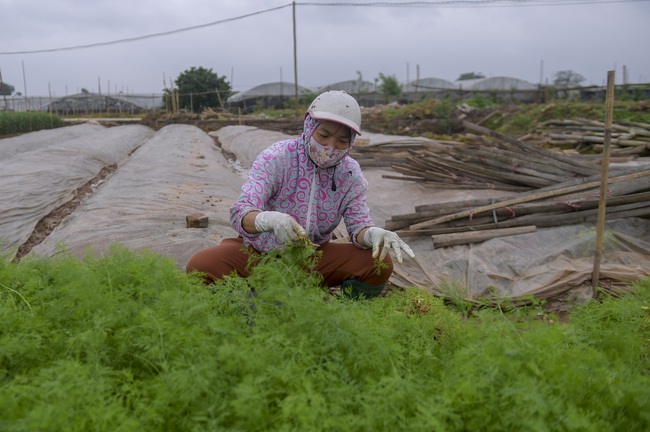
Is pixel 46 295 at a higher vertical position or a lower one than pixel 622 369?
higher

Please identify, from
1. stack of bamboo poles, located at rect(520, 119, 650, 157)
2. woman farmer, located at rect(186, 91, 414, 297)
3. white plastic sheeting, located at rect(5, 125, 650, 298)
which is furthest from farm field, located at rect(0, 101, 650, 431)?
stack of bamboo poles, located at rect(520, 119, 650, 157)

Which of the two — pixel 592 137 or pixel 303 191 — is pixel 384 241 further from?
pixel 592 137

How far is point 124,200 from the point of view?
6.00 metres

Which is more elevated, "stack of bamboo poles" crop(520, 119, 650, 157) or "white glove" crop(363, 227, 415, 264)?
"stack of bamboo poles" crop(520, 119, 650, 157)

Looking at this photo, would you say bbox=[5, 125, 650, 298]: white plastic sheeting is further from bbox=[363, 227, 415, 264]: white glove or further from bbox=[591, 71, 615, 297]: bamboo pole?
bbox=[363, 227, 415, 264]: white glove

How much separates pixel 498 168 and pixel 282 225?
15.0 ft

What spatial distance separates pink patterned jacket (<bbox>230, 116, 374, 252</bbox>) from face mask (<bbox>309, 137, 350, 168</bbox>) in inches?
3.0

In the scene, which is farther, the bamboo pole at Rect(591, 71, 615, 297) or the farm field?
the bamboo pole at Rect(591, 71, 615, 297)

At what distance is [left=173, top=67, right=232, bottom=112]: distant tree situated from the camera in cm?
3378

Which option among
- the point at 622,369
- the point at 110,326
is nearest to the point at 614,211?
the point at 622,369

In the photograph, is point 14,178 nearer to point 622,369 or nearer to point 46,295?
point 46,295

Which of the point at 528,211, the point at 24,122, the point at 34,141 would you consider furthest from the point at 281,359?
the point at 24,122

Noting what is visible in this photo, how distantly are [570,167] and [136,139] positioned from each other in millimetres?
13746

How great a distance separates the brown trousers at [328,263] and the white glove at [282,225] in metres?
0.42
